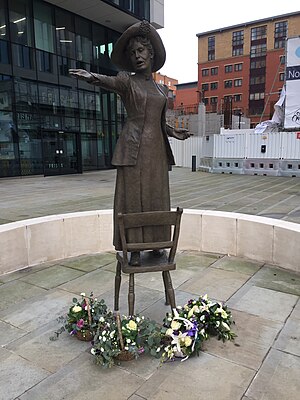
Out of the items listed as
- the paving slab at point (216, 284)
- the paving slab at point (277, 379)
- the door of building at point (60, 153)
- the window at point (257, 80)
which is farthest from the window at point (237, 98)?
the paving slab at point (277, 379)

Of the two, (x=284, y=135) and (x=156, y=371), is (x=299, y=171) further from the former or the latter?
(x=156, y=371)

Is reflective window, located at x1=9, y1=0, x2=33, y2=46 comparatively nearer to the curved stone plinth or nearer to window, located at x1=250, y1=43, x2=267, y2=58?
the curved stone plinth

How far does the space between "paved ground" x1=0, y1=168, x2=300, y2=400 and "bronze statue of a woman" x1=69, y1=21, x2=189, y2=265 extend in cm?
92

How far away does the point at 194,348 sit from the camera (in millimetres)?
2562

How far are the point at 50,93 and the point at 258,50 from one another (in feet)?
157

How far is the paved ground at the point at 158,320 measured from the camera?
87.4 inches

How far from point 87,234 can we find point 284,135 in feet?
46.0

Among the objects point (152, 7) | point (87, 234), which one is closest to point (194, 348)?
point (87, 234)

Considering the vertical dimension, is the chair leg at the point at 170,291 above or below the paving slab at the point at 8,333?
above

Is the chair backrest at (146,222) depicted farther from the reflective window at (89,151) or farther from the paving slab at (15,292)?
the reflective window at (89,151)

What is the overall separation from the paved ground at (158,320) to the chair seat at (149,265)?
0.61 m

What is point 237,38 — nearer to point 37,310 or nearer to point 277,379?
point 37,310

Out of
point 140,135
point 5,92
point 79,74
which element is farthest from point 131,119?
point 5,92

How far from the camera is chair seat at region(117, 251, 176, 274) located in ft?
9.04
